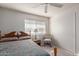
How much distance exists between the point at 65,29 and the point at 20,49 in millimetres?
716

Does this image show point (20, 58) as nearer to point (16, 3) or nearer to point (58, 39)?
point (58, 39)

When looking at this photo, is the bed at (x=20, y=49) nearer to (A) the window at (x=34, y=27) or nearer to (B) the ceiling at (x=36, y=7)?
(A) the window at (x=34, y=27)

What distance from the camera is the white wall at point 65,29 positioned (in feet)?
4.58

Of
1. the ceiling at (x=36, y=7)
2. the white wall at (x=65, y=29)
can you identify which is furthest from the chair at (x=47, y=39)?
the ceiling at (x=36, y=7)

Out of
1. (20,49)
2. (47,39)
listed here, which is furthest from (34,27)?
(20,49)

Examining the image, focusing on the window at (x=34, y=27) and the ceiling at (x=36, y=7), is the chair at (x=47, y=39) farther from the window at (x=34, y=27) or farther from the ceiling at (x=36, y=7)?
the ceiling at (x=36, y=7)

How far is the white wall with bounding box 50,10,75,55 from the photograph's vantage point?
1.40 meters

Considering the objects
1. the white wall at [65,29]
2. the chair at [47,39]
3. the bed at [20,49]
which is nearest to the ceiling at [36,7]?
the white wall at [65,29]

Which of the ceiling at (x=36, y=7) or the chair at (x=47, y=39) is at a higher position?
the ceiling at (x=36, y=7)

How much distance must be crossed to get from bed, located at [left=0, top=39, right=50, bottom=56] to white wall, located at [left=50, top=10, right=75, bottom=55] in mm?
308

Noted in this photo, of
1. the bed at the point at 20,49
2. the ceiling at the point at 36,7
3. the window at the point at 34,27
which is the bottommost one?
the bed at the point at 20,49

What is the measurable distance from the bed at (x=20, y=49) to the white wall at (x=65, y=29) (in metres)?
0.31

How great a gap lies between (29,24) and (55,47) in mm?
517

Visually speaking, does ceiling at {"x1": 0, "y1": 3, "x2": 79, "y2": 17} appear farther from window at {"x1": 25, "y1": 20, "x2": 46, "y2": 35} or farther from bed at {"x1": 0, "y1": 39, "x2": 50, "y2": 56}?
bed at {"x1": 0, "y1": 39, "x2": 50, "y2": 56}
